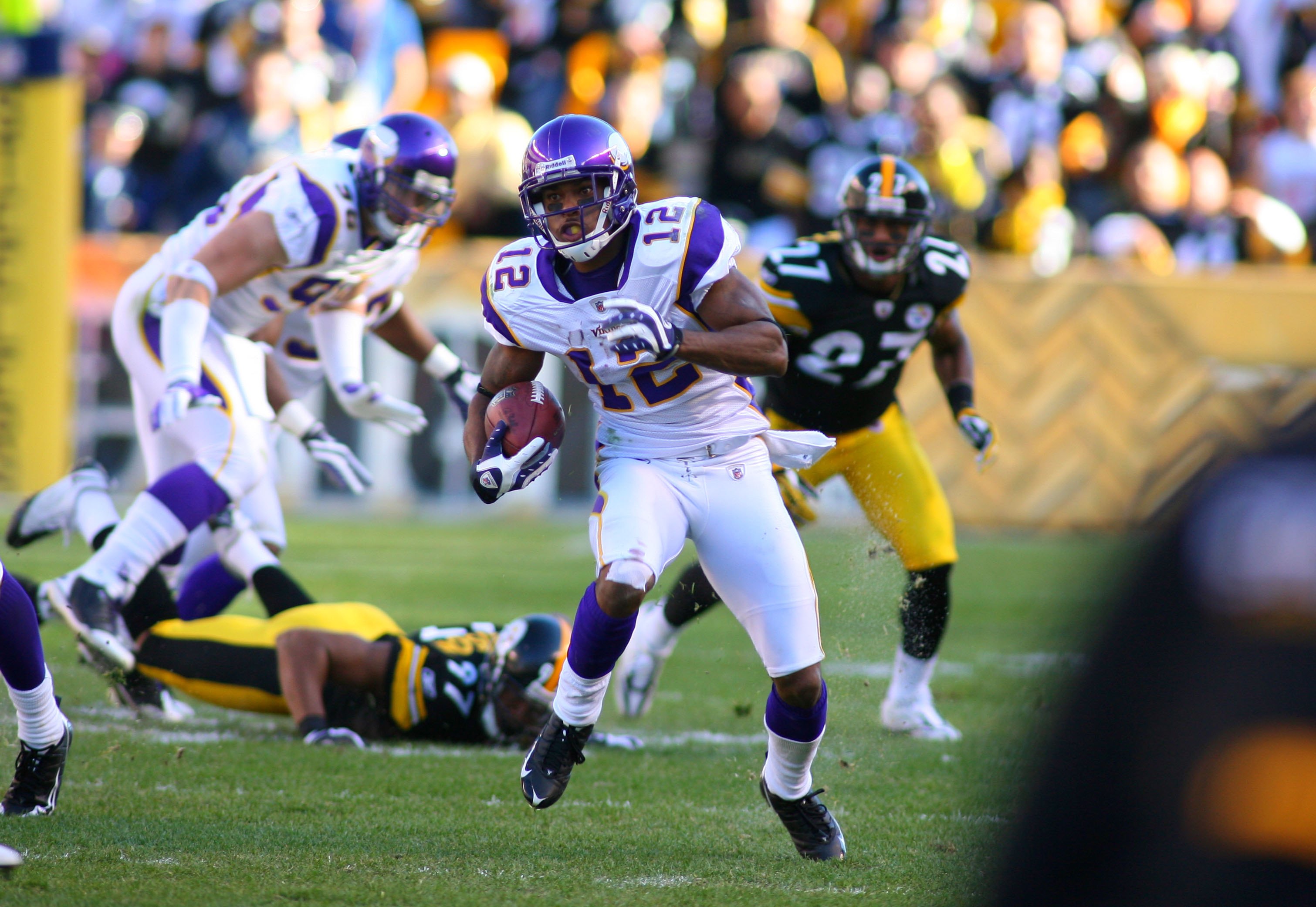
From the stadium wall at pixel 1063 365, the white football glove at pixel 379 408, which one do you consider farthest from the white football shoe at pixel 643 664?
the stadium wall at pixel 1063 365

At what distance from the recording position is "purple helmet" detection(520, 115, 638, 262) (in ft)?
10.7

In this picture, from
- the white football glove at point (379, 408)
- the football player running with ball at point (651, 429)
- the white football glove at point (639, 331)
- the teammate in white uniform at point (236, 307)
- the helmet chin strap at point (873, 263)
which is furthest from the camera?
the white football glove at point (379, 408)

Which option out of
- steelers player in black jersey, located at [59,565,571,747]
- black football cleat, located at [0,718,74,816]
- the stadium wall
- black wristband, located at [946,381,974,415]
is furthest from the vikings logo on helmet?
the stadium wall

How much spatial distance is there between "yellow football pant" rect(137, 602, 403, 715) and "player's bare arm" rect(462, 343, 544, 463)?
0.99 m

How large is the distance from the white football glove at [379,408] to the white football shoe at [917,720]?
1.79 metres

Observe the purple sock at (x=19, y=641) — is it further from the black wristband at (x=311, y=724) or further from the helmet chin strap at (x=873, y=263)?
the helmet chin strap at (x=873, y=263)

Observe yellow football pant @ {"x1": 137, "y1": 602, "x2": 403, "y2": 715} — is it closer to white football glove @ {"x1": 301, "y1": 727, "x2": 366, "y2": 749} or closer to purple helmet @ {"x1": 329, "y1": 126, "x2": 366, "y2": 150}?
white football glove @ {"x1": 301, "y1": 727, "x2": 366, "y2": 749}

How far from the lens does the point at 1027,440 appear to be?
9492 mm

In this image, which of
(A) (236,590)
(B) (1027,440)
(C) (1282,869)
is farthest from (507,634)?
(B) (1027,440)

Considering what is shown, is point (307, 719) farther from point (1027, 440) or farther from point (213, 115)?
point (213, 115)

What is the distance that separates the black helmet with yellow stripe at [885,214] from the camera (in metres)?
4.66

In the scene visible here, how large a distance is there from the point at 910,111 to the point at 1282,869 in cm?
952

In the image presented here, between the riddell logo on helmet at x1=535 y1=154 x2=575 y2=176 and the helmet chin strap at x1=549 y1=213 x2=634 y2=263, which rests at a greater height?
the riddell logo on helmet at x1=535 y1=154 x2=575 y2=176

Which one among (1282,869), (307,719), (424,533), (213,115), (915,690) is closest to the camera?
(1282,869)
